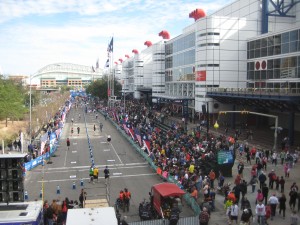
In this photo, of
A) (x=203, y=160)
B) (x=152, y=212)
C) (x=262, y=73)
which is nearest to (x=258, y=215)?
(x=152, y=212)

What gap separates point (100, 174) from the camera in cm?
2766

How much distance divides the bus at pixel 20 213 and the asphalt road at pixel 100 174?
510 centimetres

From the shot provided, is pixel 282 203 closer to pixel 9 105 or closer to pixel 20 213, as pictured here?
pixel 20 213

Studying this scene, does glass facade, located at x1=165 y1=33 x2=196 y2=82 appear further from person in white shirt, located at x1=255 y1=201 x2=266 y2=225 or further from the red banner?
person in white shirt, located at x1=255 y1=201 x2=266 y2=225

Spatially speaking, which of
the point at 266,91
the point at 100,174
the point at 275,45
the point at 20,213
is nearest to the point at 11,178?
the point at 20,213

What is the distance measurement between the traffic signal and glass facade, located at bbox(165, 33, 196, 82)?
49014mm

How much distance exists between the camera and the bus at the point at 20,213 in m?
11.2

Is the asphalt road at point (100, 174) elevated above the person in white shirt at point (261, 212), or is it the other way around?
the person in white shirt at point (261, 212)

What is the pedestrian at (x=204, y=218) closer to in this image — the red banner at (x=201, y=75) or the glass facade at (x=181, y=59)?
the red banner at (x=201, y=75)

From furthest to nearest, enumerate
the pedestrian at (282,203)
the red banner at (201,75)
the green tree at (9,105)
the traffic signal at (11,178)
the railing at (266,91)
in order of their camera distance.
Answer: the green tree at (9,105), the red banner at (201,75), the railing at (266,91), the pedestrian at (282,203), the traffic signal at (11,178)

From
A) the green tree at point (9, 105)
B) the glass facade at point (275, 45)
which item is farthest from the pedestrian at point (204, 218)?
the green tree at point (9, 105)

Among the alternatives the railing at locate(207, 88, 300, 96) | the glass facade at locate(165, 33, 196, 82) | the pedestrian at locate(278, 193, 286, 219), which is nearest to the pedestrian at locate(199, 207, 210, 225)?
the pedestrian at locate(278, 193, 286, 219)

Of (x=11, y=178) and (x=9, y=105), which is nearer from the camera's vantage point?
(x=11, y=178)

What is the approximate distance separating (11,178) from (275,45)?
3906cm
